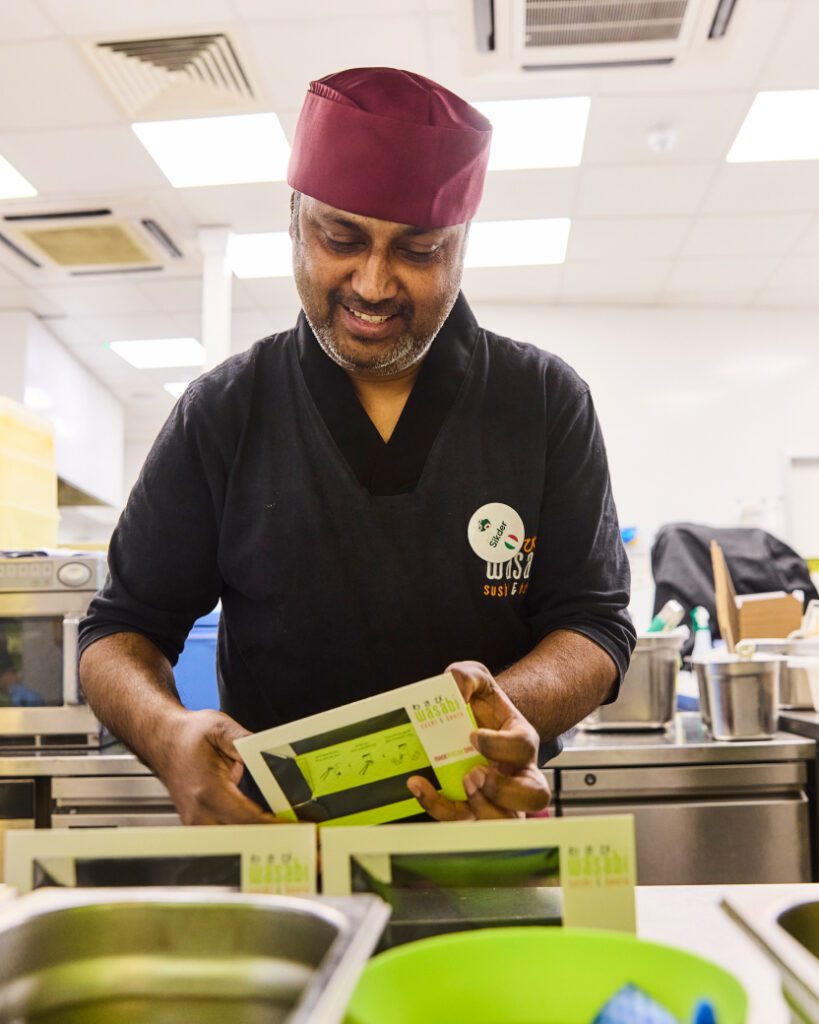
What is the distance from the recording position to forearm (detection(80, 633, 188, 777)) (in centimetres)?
110

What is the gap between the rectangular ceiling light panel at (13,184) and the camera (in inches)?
165

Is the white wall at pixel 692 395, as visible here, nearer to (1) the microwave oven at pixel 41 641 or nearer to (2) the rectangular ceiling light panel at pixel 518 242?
(2) the rectangular ceiling light panel at pixel 518 242

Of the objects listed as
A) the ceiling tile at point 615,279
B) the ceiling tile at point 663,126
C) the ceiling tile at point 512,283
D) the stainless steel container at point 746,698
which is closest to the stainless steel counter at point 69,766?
the stainless steel container at point 746,698

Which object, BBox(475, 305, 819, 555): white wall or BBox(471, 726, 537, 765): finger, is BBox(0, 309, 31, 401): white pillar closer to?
BBox(475, 305, 819, 555): white wall

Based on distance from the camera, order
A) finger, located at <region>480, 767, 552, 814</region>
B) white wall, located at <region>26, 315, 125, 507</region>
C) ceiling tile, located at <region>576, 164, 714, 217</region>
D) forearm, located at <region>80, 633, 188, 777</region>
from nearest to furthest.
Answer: finger, located at <region>480, 767, 552, 814</region>
forearm, located at <region>80, 633, 188, 777</region>
ceiling tile, located at <region>576, 164, 714, 217</region>
white wall, located at <region>26, 315, 125, 507</region>

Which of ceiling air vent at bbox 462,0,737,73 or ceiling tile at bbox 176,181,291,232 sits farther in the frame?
ceiling tile at bbox 176,181,291,232

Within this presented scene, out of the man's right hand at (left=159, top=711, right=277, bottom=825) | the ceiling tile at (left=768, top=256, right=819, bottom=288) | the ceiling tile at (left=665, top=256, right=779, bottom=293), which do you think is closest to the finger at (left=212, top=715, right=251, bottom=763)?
the man's right hand at (left=159, top=711, right=277, bottom=825)

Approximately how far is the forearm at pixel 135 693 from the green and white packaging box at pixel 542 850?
1.40 feet

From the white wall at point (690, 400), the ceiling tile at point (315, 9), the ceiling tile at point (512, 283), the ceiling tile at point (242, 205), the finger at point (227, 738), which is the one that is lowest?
the finger at point (227, 738)

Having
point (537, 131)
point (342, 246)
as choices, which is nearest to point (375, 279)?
point (342, 246)

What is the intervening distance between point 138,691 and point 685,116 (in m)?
3.53

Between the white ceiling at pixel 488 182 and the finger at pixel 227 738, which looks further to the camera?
the white ceiling at pixel 488 182

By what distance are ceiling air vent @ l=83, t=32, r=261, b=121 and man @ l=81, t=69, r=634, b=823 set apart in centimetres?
243

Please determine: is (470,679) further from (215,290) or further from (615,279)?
(615,279)
